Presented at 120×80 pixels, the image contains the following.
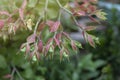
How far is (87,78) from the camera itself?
6.86ft

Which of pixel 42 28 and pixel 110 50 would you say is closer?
pixel 42 28

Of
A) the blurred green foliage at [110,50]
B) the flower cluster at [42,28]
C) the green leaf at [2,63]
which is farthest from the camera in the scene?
the blurred green foliage at [110,50]

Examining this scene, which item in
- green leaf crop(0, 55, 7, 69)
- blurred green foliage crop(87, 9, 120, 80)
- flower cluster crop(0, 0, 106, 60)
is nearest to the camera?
flower cluster crop(0, 0, 106, 60)

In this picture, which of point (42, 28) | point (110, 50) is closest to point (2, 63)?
point (42, 28)

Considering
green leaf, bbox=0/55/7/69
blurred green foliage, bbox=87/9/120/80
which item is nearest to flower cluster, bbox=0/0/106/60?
green leaf, bbox=0/55/7/69

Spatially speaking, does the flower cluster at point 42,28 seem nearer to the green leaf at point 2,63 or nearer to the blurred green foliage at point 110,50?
the green leaf at point 2,63

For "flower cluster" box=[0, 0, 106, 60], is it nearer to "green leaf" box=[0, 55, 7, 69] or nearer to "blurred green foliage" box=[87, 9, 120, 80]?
"green leaf" box=[0, 55, 7, 69]

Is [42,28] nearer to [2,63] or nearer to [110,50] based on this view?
[2,63]

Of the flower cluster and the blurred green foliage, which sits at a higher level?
the flower cluster

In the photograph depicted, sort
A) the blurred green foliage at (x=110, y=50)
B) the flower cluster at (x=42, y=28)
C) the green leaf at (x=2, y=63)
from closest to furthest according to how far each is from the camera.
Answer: the flower cluster at (x=42, y=28), the green leaf at (x=2, y=63), the blurred green foliage at (x=110, y=50)

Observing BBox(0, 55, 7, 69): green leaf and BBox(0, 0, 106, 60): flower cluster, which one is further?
BBox(0, 55, 7, 69): green leaf

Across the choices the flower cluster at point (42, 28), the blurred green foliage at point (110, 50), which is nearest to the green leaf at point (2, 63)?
the flower cluster at point (42, 28)

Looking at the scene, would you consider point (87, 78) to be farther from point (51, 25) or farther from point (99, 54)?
point (51, 25)

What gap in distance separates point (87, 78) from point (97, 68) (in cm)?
17
